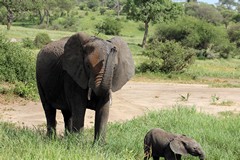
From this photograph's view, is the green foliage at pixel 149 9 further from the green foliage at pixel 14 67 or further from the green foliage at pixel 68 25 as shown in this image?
the green foliage at pixel 14 67

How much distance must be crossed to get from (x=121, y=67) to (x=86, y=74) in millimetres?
508

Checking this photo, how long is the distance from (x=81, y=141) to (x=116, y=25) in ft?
148

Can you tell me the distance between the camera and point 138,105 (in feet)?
43.9

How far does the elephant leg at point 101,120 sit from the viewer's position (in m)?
6.45

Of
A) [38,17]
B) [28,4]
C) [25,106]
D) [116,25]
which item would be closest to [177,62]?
[25,106]

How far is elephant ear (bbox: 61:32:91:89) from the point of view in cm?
627

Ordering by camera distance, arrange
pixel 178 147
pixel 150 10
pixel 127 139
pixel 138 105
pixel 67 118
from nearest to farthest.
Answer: pixel 178 147 → pixel 127 139 → pixel 67 118 → pixel 138 105 → pixel 150 10

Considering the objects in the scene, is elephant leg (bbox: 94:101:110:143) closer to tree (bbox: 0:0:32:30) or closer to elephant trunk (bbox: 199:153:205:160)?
elephant trunk (bbox: 199:153:205:160)

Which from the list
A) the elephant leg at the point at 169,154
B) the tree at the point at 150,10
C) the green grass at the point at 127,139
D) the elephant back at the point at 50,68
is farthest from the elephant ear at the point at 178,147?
the tree at the point at 150,10

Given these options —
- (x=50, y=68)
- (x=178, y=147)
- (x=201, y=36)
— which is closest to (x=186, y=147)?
(x=178, y=147)

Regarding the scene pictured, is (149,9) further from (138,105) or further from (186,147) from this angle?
(186,147)

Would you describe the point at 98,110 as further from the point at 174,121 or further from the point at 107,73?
the point at 174,121

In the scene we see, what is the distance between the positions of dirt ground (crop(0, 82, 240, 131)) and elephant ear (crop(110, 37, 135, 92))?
2.62 metres

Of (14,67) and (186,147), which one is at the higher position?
(186,147)
